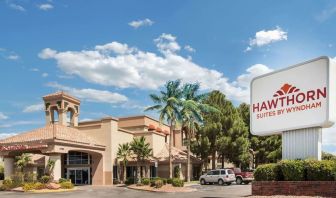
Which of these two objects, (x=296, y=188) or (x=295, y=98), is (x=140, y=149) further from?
(x=296, y=188)

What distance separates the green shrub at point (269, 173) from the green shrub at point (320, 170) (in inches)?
59.9

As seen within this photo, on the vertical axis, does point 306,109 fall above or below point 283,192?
above

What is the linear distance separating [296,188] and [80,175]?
35.3 metres

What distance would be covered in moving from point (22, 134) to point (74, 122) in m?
11.9

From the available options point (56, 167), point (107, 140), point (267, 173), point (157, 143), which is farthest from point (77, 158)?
point (267, 173)

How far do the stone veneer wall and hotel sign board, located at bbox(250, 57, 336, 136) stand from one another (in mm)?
2676

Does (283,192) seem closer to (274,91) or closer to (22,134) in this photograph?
(274,91)

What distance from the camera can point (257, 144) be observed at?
62.0m

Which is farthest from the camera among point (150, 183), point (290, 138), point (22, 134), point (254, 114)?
point (22, 134)

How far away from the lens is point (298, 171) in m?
17.8

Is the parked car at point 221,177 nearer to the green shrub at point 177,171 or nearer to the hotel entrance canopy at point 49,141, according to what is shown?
the green shrub at point 177,171

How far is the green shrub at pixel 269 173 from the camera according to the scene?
18.8 m

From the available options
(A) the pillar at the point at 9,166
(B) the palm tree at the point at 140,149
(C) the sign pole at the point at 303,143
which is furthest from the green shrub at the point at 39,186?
(C) the sign pole at the point at 303,143

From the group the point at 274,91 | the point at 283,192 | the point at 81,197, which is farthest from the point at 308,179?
the point at 81,197
